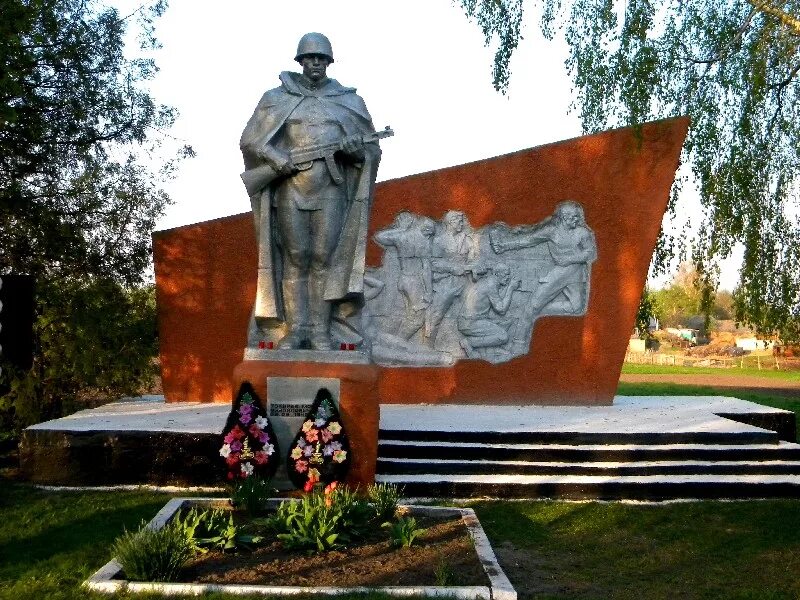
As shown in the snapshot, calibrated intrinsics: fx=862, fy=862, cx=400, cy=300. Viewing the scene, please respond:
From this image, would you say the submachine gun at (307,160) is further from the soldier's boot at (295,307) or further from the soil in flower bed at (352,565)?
the soil in flower bed at (352,565)

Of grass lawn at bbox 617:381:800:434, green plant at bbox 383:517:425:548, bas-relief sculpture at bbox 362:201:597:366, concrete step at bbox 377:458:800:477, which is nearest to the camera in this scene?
green plant at bbox 383:517:425:548

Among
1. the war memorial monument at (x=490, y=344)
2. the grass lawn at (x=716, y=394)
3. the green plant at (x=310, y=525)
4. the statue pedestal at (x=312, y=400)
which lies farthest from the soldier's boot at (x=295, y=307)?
the grass lawn at (x=716, y=394)

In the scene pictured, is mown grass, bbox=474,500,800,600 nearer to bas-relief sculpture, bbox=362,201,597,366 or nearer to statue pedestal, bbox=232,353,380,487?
statue pedestal, bbox=232,353,380,487

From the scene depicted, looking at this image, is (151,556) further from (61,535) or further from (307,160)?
(307,160)

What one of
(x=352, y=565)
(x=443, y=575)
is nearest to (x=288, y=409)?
(x=352, y=565)

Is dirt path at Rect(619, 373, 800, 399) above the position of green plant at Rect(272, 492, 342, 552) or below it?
below

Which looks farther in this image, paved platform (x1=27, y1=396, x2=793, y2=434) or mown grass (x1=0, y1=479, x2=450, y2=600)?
paved platform (x1=27, y1=396, x2=793, y2=434)

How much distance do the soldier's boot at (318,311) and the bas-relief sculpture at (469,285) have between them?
11.3 ft

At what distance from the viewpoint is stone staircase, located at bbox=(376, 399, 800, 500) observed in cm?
662

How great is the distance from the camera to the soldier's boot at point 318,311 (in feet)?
21.4

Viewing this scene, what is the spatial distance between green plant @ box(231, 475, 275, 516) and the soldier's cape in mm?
1506

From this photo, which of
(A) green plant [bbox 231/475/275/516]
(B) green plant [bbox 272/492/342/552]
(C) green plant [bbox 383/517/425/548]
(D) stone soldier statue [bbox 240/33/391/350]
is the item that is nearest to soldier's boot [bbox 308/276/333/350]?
(D) stone soldier statue [bbox 240/33/391/350]

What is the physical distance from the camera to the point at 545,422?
8281mm

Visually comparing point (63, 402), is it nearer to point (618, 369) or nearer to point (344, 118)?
point (344, 118)
